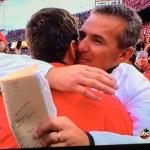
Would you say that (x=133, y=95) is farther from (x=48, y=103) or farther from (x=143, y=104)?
(x=48, y=103)

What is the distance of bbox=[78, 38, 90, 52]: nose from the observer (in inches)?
43.3

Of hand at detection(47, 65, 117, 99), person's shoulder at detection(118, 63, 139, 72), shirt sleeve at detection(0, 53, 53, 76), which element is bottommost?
person's shoulder at detection(118, 63, 139, 72)

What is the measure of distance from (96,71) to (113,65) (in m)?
0.40

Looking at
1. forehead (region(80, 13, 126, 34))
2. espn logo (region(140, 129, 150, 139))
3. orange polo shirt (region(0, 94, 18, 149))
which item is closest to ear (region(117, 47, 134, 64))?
forehead (region(80, 13, 126, 34))

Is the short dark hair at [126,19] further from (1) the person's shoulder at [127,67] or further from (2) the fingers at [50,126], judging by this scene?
(2) the fingers at [50,126]

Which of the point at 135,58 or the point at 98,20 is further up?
the point at 98,20

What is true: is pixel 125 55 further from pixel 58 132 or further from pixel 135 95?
pixel 58 132

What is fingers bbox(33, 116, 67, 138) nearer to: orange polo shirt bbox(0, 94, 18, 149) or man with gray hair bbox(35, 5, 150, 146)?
orange polo shirt bbox(0, 94, 18, 149)

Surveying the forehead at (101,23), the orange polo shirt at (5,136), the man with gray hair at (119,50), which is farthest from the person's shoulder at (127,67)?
the orange polo shirt at (5,136)

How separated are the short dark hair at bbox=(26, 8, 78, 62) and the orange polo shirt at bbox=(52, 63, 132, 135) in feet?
0.38

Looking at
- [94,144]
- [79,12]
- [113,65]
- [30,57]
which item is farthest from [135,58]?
[94,144]

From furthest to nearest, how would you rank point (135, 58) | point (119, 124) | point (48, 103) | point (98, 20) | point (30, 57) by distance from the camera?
point (135, 58) → point (98, 20) → point (30, 57) → point (119, 124) → point (48, 103)

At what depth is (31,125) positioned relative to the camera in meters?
0.76

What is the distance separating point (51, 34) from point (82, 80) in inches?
7.2
